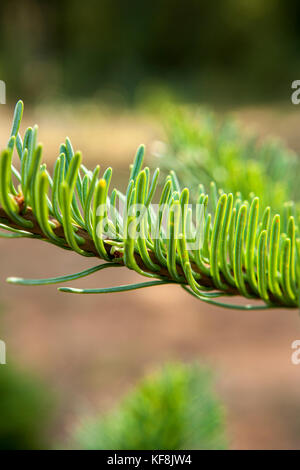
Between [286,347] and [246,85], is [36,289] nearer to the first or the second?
[286,347]

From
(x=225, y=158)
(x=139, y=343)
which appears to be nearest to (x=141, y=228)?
(x=225, y=158)

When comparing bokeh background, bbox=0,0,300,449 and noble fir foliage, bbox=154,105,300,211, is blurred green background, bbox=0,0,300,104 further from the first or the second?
noble fir foliage, bbox=154,105,300,211

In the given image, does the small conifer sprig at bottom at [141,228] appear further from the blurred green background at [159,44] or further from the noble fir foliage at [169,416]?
the blurred green background at [159,44]

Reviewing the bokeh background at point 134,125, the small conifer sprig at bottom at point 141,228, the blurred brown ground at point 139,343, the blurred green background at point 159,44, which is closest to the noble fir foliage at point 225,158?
the small conifer sprig at bottom at point 141,228

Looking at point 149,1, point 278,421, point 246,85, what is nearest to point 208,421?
point 278,421

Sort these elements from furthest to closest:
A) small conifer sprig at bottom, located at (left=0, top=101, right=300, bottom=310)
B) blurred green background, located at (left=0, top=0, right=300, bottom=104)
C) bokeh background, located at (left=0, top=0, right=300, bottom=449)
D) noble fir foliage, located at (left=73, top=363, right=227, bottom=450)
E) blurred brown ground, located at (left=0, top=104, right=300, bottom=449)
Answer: blurred green background, located at (left=0, top=0, right=300, bottom=104) < bokeh background, located at (left=0, top=0, right=300, bottom=449) < blurred brown ground, located at (left=0, top=104, right=300, bottom=449) < noble fir foliage, located at (left=73, top=363, right=227, bottom=450) < small conifer sprig at bottom, located at (left=0, top=101, right=300, bottom=310)

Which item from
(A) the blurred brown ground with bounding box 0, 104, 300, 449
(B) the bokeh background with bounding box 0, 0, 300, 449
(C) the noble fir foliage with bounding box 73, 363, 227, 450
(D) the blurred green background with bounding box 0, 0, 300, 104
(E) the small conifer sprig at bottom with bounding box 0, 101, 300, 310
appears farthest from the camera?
(D) the blurred green background with bounding box 0, 0, 300, 104

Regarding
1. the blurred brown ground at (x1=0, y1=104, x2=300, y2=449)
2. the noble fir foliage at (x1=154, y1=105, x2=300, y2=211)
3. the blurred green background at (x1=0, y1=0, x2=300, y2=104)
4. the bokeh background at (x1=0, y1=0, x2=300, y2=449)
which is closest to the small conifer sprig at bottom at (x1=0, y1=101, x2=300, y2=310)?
the noble fir foliage at (x1=154, y1=105, x2=300, y2=211)
